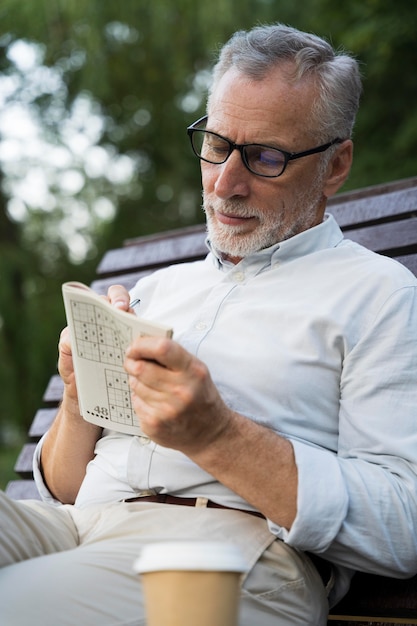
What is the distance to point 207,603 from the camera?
120cm

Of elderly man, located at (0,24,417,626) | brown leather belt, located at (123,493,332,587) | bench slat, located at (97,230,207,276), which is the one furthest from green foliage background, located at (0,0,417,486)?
brown leather belt, located at (123,493,332,587)

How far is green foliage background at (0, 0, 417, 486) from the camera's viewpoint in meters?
5.67

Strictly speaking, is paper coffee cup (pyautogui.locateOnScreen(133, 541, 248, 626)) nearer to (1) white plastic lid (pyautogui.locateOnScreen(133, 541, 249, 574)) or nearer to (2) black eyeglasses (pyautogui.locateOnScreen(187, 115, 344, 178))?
(1) white plastic lid (pyautogui.locateOnScreen(133, 541, 249, 574))

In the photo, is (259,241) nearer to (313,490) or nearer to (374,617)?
(313,490)

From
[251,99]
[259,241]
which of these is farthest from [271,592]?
[251,99]

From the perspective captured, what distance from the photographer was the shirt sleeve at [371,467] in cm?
171

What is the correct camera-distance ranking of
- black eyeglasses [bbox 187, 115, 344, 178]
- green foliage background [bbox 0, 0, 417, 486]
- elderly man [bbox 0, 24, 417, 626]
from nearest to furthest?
elderly man [bbox 0, 24, 417, 626] < black eyeglasses [bbox 187, 115, 344, 178] < green foliage background [bbox 0, 0, 417, 486]

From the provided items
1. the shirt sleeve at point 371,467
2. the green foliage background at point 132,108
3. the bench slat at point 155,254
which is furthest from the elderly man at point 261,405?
the green foliage background at point 132,108

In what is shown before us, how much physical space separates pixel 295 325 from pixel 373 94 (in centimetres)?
461

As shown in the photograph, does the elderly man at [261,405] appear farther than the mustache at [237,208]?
No

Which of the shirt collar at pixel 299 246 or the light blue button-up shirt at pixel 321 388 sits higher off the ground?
the shirt collar at pixel 299 246

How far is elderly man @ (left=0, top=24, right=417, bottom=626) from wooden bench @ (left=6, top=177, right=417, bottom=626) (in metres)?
0.09

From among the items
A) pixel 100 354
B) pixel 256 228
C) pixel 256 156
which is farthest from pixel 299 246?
pixel 100 354

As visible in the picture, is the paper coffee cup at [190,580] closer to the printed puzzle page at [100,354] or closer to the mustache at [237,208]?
the printed puzzle page at [100,354]
